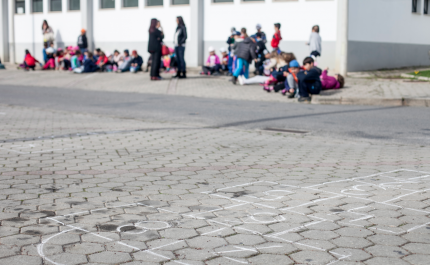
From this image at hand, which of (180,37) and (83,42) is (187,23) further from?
(180,37)

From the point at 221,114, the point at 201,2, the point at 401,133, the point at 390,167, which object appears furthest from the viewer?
the point at 201,2

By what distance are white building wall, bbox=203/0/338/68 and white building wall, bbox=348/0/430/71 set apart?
855mm

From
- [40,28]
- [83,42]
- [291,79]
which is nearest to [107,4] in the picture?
[83,42]

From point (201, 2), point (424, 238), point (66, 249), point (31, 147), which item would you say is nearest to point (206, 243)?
point (66, 249)

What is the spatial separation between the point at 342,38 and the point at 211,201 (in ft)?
54.5

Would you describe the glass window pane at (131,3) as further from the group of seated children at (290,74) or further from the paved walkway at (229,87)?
the group of seated children at (290,74)

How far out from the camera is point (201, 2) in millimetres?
24672

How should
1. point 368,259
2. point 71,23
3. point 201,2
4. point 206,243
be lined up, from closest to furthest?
1. point 368,259
2. point 206,243
3. point 201,2
4. point 71,23

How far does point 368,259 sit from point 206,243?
1.06 m

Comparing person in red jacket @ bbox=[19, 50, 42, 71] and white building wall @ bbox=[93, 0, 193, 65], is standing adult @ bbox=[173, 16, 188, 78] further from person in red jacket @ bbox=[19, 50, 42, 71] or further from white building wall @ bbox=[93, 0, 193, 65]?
person in red jacket @ bbox=[19, 50, 42, 71]

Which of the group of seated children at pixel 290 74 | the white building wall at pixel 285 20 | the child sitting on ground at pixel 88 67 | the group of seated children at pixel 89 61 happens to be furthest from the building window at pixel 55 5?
the group of seated children at pixel 290 74

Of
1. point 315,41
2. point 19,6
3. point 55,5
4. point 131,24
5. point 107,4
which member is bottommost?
point 315,41

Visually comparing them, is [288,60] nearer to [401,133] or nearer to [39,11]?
[401,133]

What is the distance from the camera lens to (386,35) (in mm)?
22781
